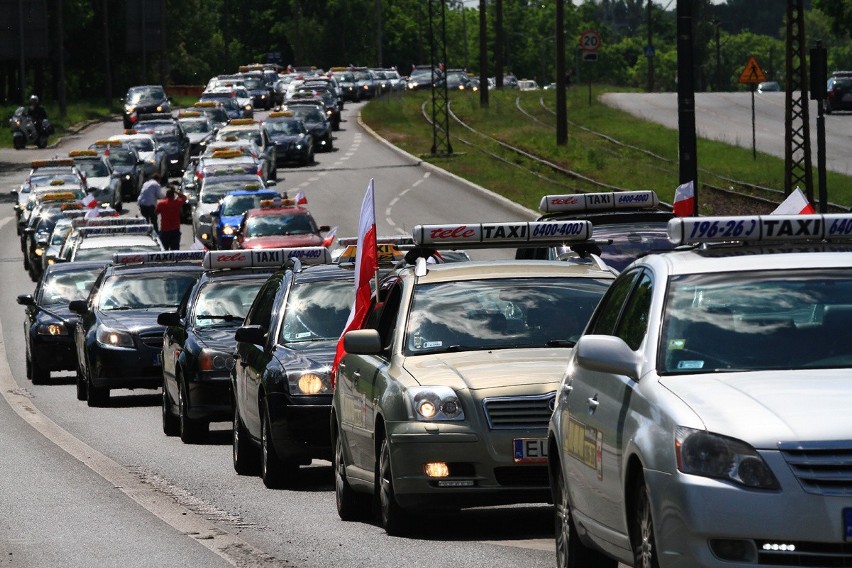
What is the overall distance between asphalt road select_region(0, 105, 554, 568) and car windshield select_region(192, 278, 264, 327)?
1167 millimetres

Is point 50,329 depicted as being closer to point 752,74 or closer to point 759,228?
point 759,228

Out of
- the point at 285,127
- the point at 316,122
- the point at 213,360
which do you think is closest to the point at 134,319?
the point at 213,360

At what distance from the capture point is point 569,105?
80.1 m

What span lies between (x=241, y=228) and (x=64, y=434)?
2060 centimetres

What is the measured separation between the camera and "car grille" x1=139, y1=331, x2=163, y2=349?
22281 mm

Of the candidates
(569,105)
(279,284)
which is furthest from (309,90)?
(279,284)

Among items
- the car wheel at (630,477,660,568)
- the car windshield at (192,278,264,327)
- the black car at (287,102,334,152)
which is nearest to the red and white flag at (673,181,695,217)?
the car windshield at (192,278,264,327)

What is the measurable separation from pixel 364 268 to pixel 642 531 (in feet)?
22.5

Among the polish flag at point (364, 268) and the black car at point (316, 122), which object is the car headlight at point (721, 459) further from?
the black car at point (316, 122)

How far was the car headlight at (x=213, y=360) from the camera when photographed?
17.7 metres

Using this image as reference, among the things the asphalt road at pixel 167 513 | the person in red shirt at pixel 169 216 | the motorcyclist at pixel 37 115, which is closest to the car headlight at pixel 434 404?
the asphalt road at pixel 167 513

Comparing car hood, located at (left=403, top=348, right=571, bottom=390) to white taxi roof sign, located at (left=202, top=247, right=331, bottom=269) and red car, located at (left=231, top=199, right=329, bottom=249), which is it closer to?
white taxi roof sign, located at (left=202, top=247, right=331, bottom=269)

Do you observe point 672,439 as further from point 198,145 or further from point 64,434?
point 198,145

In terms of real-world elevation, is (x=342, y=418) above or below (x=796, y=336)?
below
